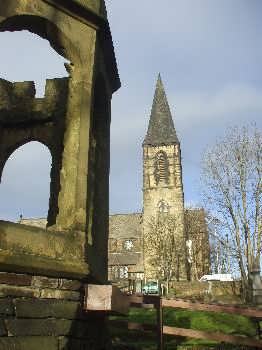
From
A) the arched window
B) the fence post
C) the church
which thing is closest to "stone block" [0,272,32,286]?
the fence post

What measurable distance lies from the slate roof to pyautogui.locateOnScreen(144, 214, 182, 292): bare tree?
12612mm

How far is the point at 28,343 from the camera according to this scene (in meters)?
3.98

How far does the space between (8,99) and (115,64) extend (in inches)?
84.5

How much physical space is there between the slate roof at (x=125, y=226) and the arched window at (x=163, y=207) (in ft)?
33.4

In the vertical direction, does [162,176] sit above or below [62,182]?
above

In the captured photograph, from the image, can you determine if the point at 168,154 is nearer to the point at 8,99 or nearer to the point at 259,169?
the point at 259,169


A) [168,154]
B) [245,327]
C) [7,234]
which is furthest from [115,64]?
[168,154]

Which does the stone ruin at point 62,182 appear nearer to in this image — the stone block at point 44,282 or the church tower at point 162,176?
the stone block at point 44,282

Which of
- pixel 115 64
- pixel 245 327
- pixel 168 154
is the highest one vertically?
pixel 168 154

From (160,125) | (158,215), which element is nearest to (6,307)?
(158,215)

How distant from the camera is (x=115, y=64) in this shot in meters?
7.23

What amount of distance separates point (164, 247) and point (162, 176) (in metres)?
12.3

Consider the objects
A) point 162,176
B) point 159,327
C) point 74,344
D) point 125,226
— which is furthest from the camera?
point 125,226

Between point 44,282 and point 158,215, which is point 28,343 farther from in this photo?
point 158,215
